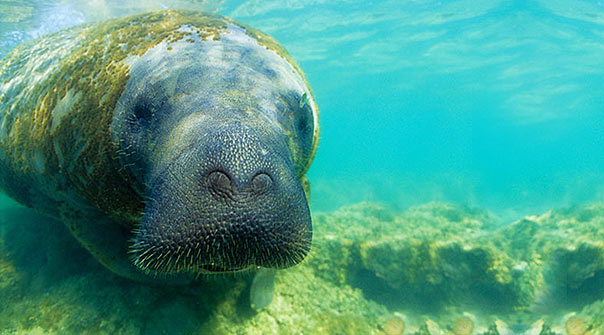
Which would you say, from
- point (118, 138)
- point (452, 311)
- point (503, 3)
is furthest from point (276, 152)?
point (503, 3)

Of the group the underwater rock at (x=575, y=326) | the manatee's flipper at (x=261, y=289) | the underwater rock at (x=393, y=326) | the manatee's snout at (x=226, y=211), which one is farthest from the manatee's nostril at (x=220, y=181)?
the underwater rock at (x=575, y=326)

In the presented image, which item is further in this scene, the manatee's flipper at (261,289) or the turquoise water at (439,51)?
the turquoise water at (439,51)

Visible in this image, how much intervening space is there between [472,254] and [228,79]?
6.85 meters

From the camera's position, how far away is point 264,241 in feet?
5.28

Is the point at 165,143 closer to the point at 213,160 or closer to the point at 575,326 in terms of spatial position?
the point at 213,160

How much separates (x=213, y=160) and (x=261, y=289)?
2.80 metres

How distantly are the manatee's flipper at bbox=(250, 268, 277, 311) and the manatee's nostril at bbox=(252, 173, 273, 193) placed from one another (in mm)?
2621

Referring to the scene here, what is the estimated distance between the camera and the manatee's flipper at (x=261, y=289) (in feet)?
13.0

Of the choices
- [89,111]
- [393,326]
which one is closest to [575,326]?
[393,326]

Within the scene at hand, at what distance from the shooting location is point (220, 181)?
5.14 ft

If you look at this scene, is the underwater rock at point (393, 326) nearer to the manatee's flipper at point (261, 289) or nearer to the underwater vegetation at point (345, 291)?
the underwater vegetation at point (345, 291)

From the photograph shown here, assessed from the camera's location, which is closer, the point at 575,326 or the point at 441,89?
the point at 575,326

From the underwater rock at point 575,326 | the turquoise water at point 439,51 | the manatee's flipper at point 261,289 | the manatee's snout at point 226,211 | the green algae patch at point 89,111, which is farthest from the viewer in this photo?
the turquoise water at point 439,51

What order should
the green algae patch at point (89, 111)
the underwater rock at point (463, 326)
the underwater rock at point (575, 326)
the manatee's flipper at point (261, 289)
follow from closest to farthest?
1. the green algae patch at point (89, 111)
2. the manatee's flipper at point (261, 289)
3. the underwater rock at point (575, 326)
4. the underwater rock at point (463, 326)
